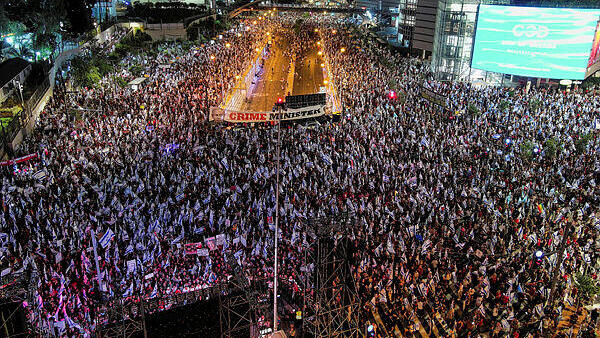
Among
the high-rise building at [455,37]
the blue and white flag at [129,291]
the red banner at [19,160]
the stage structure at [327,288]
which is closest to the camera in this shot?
the stage structure at [327,288]

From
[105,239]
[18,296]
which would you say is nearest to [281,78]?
[105,239]

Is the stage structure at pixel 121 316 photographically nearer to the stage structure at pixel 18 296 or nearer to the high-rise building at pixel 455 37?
the stage structure at pixel 18 296

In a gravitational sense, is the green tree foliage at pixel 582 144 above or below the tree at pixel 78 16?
below

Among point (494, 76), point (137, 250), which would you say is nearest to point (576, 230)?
point (137, 250)

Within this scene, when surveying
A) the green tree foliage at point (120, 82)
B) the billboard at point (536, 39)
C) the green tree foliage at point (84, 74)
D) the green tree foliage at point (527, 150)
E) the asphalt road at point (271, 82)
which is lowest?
the asphalt road at point (271, 82)

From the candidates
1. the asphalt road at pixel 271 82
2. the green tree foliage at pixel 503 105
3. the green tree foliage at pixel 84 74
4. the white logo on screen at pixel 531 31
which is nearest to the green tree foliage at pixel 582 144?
the green tree foliage at pixel 503 105

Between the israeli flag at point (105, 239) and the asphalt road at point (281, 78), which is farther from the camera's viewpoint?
the asphalt road at point (281, 78)

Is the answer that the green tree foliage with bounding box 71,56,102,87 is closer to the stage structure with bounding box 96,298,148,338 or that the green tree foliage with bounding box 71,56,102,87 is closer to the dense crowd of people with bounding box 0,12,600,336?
the dense crowd of people with bounding box 0,12,600,336

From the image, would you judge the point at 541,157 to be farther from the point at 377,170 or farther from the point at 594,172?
the point at 377,170
